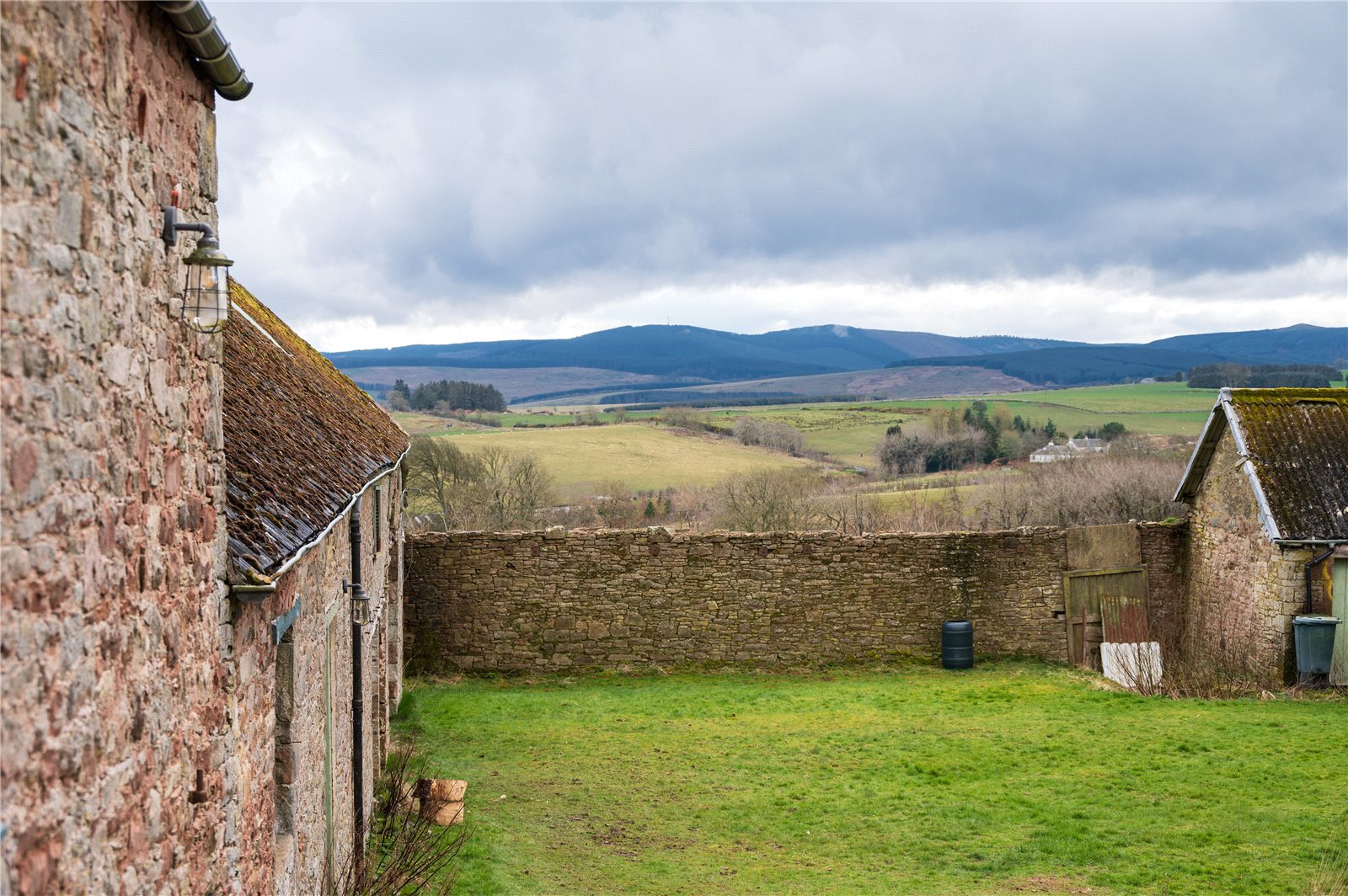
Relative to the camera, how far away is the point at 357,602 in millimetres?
10695

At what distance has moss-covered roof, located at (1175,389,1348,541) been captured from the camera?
691 inches

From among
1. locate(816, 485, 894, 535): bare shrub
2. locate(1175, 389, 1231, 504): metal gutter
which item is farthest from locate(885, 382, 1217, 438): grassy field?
locate(1175, 389, 1231, 504): metal gutter

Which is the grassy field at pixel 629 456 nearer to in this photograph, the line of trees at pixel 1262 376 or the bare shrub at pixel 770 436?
the bare shrub at pixel 770 436

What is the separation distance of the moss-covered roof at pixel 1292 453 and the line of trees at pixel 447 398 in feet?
258

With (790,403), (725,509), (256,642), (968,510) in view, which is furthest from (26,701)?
(790,403)

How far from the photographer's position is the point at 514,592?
66.4 ft

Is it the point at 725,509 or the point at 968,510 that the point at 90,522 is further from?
the point at 968,510

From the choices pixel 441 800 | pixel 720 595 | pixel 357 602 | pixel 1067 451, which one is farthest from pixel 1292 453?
pixel 1067 451

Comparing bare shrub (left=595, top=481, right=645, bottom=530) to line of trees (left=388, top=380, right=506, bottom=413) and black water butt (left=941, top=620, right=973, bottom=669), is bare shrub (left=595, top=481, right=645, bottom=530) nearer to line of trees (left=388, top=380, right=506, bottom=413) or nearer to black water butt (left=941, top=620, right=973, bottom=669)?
black water butt (left=941, top=620, right=973, bottom=669)

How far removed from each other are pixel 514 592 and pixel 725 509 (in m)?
19.5

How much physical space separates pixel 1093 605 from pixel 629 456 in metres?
43.5

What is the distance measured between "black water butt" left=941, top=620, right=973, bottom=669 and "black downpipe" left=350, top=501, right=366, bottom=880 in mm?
12542

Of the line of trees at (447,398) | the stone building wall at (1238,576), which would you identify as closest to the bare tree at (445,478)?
the stone building wall at (1238,576)

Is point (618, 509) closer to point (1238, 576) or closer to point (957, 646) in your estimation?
point (957, 646)
